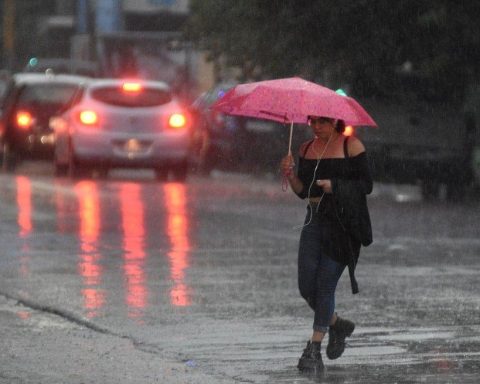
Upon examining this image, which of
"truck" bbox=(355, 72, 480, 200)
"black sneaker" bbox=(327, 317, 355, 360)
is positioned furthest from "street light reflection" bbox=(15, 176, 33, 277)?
"black sneaker" bbox=(327, 317, 355, 360)

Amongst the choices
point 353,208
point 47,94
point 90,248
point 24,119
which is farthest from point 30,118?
point 353,208

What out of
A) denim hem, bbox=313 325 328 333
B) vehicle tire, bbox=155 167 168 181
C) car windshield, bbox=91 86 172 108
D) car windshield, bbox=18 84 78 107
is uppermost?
denim hem, bbox=313 325 328 333

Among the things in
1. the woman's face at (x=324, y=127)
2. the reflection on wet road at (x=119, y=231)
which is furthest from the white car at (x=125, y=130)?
the woman's face at (x=324, y=127)

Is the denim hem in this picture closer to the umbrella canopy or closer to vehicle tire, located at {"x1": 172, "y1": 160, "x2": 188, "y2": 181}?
the umbrella canopy

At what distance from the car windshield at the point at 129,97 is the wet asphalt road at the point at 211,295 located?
465cm

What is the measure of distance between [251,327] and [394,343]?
101 cm

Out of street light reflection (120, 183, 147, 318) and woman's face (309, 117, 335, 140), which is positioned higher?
woman's face (309, 117, 335, 140)

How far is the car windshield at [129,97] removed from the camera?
25391mm

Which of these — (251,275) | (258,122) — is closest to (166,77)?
(258,122)

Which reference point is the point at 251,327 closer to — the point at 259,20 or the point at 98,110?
the point at 259,20

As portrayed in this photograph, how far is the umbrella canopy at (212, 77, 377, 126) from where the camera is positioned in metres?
8.94

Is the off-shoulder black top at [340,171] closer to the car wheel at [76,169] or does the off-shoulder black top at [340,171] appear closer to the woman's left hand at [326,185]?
the woman's left hand at [326,185]

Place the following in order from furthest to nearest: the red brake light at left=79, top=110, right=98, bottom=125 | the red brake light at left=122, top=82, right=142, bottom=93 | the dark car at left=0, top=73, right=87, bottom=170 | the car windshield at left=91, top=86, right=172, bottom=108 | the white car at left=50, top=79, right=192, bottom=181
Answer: the dark car at left=0, top=73, right=87, bottom=170 < the red brake light at left=122, top=82, right=142, bottom=93 < the car windshield at left=91, top=86, right=172, bottom=108 < the red brake light at left=79, top=110, right=98, bottom=125 < the white car at left=50, top=79, right=192, bottom=181

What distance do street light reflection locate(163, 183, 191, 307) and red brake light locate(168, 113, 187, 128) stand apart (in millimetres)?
1233
